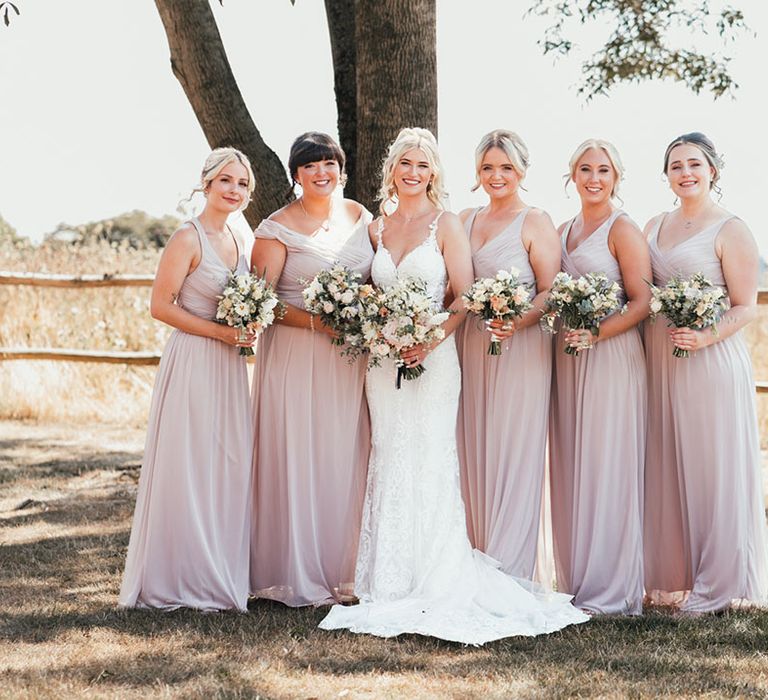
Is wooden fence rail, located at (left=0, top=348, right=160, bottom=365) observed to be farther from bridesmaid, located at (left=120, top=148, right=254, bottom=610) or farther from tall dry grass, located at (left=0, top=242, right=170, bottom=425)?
bridesmaid, located at (left=120, top=148, right=254, bottom=610)

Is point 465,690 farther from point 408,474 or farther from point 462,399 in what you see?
point 462,399

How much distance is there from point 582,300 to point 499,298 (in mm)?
449

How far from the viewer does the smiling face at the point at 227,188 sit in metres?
6.54

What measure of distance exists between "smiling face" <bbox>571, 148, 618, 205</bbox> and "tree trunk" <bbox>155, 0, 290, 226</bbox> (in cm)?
267

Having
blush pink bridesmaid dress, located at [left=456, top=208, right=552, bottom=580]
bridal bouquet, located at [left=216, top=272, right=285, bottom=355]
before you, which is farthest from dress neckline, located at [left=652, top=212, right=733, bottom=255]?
bridal bouquet, located at [left=216, top=272, right=285, bottom=355]

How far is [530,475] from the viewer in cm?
659

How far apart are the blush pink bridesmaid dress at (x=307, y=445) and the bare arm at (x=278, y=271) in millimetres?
39

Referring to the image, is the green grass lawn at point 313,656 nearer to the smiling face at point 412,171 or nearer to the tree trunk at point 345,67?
the smiling face at point 412,171

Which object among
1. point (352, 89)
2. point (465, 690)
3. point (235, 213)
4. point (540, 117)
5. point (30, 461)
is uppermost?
point (540, 117)

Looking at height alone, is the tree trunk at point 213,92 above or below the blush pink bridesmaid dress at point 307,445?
above

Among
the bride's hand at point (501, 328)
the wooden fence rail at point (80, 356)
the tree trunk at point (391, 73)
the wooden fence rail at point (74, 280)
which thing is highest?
the tree trunk at point (391, 73)

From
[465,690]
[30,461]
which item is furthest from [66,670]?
[30,461]

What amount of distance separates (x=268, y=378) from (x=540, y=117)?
21.9m

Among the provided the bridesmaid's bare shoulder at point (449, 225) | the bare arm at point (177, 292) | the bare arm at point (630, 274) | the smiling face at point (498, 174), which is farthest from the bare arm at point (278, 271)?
the bare arm at point (630, 274)
